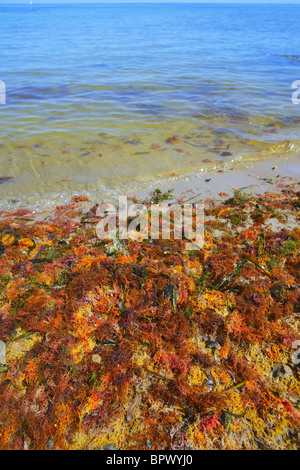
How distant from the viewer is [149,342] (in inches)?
102

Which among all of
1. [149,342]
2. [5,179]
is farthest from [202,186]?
[5,179]

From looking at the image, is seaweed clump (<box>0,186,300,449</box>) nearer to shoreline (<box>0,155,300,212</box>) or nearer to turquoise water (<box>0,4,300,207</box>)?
shoreline (<box>0,155,300,212</box>)

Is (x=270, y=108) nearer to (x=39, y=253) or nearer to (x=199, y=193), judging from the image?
(x=199, y=193)

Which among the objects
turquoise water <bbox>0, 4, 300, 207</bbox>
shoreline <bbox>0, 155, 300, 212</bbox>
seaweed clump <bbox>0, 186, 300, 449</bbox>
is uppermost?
turquoise water <bbox>0, 4, 300, 207</bbox>

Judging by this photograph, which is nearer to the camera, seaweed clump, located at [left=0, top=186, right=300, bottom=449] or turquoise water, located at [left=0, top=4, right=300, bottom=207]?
seaweed clump, located at [left=0, top=186, right=300, bottom=449]

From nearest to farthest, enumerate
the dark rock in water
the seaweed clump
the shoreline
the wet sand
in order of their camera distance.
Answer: the seaweed clump, the shoreline, the wet sand, the dark rock in water

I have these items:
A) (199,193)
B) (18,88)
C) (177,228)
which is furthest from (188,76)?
(177,228)

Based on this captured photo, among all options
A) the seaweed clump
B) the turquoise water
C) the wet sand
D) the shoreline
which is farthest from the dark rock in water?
the wet sand

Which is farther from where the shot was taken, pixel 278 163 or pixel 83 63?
pixel 83 63

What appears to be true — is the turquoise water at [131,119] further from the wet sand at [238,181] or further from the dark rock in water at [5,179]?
the wet sand at [238,181]

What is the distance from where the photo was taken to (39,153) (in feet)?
21.2

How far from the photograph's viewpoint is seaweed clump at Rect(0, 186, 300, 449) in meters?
2.09

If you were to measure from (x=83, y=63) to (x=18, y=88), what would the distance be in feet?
18.1

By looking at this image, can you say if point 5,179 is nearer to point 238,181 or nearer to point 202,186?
point 202,186
